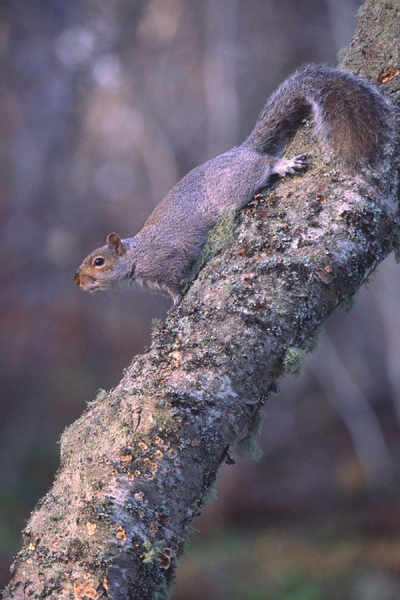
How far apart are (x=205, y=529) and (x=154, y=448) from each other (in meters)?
5.42

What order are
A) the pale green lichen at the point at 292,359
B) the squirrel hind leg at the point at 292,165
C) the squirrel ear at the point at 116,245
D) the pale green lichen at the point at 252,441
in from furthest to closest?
the squirrel ear at the point at 116,245, the squirrel hind leg at the point at 292,165, the pale green lichen at the point at 252,441, the pale green lichen at the point at 292,359

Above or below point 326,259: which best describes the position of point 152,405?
below

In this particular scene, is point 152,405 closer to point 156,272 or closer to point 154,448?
point 154,448

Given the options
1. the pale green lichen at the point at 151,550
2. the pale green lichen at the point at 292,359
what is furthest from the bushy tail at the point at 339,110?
the pale green lichen at the point at 151,550

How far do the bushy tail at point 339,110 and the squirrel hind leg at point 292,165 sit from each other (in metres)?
0.09

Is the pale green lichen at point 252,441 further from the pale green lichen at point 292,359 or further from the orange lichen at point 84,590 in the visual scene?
the orange lichen at point 84,590

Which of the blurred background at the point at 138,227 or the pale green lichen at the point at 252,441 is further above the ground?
A: the blurred background at the point at 138,227

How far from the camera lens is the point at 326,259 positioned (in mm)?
1713

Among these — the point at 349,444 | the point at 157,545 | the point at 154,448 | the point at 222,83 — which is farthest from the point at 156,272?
the point at 222,83

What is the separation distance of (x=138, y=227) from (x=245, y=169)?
6.31 m

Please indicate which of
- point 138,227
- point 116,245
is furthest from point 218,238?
point 138,227

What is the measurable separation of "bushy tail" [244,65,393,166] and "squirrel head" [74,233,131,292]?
947 millimetres

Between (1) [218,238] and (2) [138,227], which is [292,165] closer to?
(1) [218,238]

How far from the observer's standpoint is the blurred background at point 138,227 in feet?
23.2
